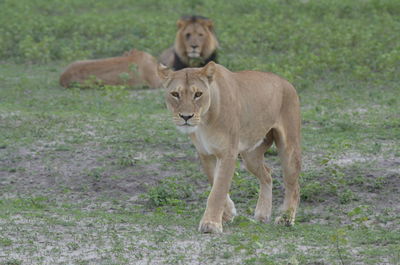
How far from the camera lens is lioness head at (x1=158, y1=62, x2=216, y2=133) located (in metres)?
5.23

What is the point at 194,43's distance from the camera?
1098cm

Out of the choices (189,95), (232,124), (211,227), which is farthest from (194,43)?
(211,227)

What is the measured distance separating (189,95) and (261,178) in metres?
1.06

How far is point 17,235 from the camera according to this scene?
518 centimetres

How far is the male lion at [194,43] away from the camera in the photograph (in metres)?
11.0

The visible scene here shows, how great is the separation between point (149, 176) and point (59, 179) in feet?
2.26

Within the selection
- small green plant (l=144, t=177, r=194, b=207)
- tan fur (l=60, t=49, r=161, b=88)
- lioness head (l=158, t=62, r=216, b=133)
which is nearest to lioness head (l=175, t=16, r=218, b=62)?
tan fur (l=60, t=49, r=161, b=88)

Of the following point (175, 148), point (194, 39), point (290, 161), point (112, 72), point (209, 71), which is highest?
point (209, 71)

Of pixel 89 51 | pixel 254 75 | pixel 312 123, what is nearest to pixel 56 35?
pixel 89 51

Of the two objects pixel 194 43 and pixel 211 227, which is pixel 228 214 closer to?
pixel 211 227

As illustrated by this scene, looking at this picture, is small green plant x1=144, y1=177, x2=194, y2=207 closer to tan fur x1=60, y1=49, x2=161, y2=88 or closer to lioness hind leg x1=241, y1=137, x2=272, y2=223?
lioness hind leg x1=241, y1=137, x2=272, y2=223

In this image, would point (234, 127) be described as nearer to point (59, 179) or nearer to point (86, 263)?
point (86, 263)

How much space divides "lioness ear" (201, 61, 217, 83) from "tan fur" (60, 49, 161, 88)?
5432mm

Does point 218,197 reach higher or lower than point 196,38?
higher
